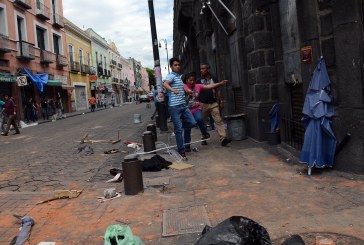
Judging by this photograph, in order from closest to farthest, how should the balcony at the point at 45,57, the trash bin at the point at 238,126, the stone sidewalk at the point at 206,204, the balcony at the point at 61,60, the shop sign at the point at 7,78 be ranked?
the stone sidewalk at the point at 206,204 < the trash bin at the point at 238,126 < the shop sign at the point at 7,78 < the balcony at the point at 45,57 < the balcony at the point at 61,60

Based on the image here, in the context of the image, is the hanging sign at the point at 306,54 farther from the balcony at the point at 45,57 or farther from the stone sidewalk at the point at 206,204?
the balcony at the point at 45,57

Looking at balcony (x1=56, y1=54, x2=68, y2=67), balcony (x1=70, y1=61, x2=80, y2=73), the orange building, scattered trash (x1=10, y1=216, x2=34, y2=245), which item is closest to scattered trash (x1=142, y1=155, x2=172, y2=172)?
scattered trash (x1=10, y1=216, x2=34, y2=245)

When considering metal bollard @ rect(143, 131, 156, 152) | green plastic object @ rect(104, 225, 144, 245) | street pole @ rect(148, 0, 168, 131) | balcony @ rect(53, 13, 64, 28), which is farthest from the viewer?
balcony @ rect(53, 13, 64, 28)

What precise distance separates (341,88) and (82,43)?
46.6 meters

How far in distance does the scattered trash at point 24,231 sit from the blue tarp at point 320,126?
3.57m

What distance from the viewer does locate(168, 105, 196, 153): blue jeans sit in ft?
25.3

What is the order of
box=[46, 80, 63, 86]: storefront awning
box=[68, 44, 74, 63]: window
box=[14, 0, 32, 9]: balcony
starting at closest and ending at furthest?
box=[14, 0, 32, 9]: balcony
box=[46, 80, 63, 86]: storefront awning
box=[68, 44, 74, 63]: window

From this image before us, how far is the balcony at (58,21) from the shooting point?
36719 millimetres

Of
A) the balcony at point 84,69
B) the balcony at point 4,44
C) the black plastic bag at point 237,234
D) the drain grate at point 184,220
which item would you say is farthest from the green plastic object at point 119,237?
the balcony at point 84,69

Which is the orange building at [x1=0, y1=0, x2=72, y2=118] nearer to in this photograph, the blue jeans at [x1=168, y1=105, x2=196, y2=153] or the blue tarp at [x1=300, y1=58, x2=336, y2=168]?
the blue jeans at [x1=168, y1=105, x2=196, y2=153]

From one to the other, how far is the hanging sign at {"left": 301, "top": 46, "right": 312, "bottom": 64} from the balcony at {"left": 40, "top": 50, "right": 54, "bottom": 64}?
29.6 meters

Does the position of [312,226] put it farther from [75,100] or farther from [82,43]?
[82,43]

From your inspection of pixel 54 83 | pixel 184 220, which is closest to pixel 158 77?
pixel 184 220

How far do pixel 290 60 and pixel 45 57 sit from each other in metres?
29.1
